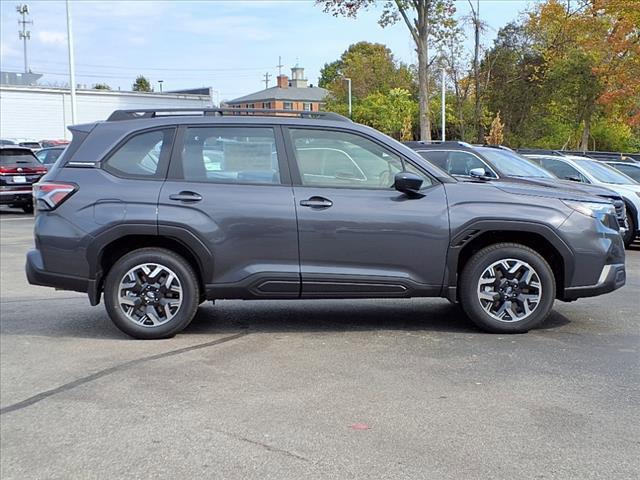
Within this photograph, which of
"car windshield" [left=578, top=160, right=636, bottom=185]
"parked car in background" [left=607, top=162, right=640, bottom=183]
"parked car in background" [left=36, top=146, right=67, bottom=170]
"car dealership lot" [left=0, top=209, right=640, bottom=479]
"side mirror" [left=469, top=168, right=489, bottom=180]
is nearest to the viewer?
"car dealership lot" [left=0, top=209, right=640, bottom=479]

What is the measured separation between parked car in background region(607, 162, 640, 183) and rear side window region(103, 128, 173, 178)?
11256 mm

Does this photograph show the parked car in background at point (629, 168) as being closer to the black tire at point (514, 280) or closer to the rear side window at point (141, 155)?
the black tire at point (514, 280)

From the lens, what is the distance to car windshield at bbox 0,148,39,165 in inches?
739

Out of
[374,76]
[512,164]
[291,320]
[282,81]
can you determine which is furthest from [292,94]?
[291,320]

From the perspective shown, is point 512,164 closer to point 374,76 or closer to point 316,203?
point 316,203

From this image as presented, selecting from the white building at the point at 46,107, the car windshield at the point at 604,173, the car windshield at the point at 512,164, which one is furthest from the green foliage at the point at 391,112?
the car windshield at the point at 512,164

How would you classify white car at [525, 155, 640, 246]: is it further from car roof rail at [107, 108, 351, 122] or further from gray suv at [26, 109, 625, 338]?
car roof rail at [107, 108, 351, 122]

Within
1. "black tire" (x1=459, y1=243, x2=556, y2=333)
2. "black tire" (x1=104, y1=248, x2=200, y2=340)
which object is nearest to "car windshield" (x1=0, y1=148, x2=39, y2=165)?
"black tire" (x1=104, y1=248, x2=200, y2=340)

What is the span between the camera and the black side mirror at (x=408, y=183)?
5906 millimetres

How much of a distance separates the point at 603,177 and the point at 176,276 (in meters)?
9.97

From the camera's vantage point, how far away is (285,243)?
5.94 m

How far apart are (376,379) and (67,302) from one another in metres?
4.31

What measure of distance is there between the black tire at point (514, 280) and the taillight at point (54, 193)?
136 inches

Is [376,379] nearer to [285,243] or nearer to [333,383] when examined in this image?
[333,383]
